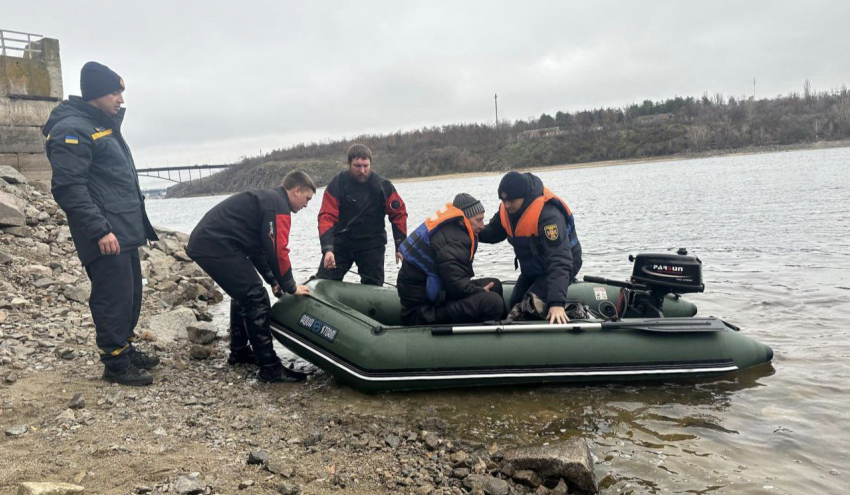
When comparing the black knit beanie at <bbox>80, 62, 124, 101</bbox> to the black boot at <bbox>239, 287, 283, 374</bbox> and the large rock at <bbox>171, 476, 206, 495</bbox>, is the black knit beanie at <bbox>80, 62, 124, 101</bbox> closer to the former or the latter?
the black boot at <bbox>239, 287, 283, 374</bbox>

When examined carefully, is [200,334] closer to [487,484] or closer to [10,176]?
[487,484]

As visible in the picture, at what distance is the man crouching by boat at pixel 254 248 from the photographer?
12.7 ft

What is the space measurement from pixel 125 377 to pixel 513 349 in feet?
8.58

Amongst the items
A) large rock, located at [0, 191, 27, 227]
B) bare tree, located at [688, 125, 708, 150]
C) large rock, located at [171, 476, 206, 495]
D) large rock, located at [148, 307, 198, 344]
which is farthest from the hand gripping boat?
bare tree, located at [688, 125, 708, 150]

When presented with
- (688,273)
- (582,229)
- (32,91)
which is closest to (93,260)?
(688,273)

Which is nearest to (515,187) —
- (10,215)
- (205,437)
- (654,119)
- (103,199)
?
(205,437)

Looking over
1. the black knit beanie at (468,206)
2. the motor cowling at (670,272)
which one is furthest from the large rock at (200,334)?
the motor cowling at (670,272)

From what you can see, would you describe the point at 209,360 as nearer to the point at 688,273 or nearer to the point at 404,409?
the point at 404,409

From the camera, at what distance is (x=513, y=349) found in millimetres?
3896

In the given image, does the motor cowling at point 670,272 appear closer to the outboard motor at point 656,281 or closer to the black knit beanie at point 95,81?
the outboard motor at point 656,281

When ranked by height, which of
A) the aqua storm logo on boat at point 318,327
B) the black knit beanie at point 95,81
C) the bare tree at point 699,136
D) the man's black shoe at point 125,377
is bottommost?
the man's black shoe at point 125,377

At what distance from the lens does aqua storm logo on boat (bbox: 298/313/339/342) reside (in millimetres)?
4004

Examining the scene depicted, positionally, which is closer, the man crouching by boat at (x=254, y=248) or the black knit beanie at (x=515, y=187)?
the man crouching by boat at (x=254, y=248)

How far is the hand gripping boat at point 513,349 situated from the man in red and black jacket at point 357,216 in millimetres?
1039
